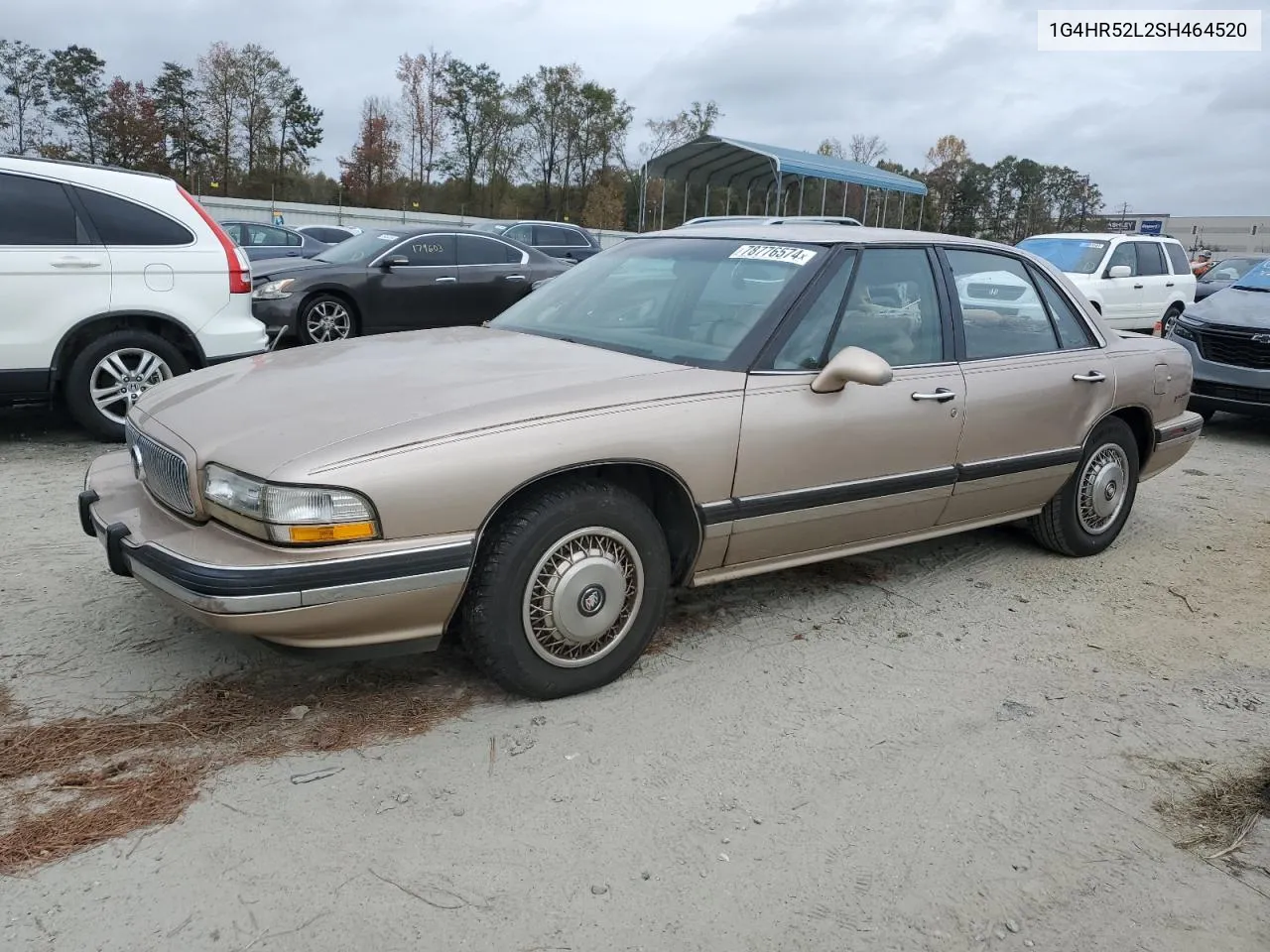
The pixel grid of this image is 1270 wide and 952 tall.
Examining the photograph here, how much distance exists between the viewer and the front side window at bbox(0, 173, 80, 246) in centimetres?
569

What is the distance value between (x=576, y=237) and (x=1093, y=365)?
14.1m

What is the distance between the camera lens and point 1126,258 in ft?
42.5

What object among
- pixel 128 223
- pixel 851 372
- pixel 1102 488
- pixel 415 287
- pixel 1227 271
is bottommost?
pixel 1102 488

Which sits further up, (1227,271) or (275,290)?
(1227,271)

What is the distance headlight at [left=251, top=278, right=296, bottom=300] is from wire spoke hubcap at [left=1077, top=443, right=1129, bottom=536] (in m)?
7.66

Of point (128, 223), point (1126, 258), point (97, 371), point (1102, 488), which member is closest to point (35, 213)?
point (128, 223)

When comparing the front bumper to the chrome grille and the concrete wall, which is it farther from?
the concrete wall

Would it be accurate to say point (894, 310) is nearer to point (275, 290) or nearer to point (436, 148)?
point (275, 290)

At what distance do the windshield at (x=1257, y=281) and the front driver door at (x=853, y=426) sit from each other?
7176mm

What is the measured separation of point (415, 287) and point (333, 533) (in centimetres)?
818

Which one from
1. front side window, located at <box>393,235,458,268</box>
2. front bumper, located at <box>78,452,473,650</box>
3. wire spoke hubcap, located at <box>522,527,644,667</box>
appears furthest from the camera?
front side window, located at <box>393,235,458,268</box>

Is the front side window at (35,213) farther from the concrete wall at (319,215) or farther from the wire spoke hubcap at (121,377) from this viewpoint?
the concrete wall at (319,215)

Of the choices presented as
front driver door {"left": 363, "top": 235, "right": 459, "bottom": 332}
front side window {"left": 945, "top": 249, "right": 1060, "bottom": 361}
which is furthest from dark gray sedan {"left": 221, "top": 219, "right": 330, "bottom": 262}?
front side window {"left": 945, "top": 249, "right": 1060, "bottom": 361}

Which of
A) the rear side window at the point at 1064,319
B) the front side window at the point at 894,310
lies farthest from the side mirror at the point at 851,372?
the rear side window at the point at 1064,319
